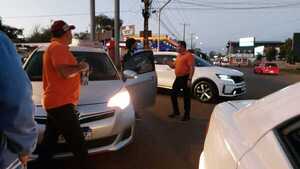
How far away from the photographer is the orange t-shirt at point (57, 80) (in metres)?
4.58

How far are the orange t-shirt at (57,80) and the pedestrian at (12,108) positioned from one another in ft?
7.72

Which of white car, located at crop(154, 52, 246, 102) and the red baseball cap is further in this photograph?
white car, located at crop(154, 52, 246, 102)

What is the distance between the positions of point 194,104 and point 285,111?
33.8ft

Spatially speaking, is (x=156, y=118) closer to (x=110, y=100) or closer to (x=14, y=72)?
(x=110, y=100)

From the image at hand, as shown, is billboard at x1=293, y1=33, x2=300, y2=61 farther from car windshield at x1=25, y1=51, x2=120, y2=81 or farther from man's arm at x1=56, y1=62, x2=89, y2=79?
man's arm at x1=56, y1=62, x2=89, y2=79

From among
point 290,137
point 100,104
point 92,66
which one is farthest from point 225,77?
point 290,137

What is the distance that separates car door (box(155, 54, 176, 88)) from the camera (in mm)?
14062

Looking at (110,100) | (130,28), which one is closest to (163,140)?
(110,100)

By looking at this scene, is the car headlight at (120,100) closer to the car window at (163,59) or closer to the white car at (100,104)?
the white car at (100,104)

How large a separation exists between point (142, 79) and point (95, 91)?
2.31 meters

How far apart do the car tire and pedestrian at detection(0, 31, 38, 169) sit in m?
10.9

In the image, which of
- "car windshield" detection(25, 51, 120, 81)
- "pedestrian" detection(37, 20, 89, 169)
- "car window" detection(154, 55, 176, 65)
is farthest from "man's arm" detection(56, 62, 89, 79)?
"car window" detection(154, 55, 176, 65)

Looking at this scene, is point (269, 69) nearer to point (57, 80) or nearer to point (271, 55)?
point (57, 80)

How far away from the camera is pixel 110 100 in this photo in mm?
5863
